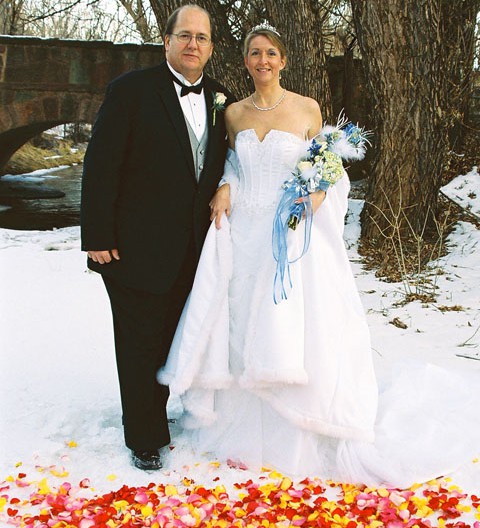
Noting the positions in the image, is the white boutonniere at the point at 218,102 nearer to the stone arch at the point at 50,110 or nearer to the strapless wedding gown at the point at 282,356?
the strapless wedding gown at the point at 282,356

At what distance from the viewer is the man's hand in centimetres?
299

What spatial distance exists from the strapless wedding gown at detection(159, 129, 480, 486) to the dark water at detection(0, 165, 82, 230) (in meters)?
7.12

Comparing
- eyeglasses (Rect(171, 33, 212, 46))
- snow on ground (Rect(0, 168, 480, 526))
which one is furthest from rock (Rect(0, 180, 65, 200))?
eyeglasses (Rect(171, 33, 212, 46))

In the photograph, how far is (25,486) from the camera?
2947 mm

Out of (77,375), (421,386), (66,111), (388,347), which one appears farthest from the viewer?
(66,111)

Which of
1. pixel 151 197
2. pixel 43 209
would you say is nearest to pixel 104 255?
pixel 151 197

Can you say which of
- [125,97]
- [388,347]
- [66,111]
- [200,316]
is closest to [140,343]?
[200,316]

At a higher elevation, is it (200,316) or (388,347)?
(200,316)

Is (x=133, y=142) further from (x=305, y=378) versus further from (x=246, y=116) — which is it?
(x=305, y=378)

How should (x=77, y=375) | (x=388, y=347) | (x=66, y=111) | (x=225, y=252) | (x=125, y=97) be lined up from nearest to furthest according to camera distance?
1. (x=125, y=97)
2. (x=225, y=252)
3. (x=77, y=375)
4. (x=388, y=347)
5. (x=66, y=111)

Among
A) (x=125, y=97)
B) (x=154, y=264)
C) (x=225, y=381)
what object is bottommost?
(x=225, y=381)

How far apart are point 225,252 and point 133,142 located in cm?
64

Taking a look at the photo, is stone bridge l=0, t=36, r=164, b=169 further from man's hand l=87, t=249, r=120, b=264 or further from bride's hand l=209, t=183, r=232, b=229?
man's hand l=87, t=249, r=120, b=264

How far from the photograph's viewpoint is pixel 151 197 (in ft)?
9.80
